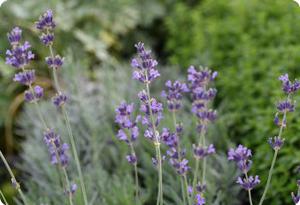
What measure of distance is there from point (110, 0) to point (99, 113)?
2.19 meters

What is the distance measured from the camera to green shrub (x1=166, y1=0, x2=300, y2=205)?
290 centimetres

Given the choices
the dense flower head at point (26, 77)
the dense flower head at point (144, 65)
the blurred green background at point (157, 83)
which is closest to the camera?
the dense flower head at point (144, 65)

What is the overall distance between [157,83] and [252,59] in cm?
98

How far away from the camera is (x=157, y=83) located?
441 centimetres

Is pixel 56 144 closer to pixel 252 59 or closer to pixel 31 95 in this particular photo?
pixel 31 95

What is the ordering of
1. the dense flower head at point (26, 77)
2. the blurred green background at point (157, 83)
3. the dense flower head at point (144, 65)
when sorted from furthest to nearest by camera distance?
the blurred green background at point (157, 83) < the dense flower head at point (26, 77) < the dense flower head at point (144, 65)

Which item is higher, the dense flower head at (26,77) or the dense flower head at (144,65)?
the dense flower head at (144,65)

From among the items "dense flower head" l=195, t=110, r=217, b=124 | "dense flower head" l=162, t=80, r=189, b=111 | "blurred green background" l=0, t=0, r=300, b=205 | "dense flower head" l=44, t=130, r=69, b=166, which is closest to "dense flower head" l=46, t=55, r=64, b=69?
"dense flower head" l=44, t=130, r=69, b=166

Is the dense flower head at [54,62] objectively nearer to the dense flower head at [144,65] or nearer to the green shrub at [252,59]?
the dense flower head at [144,65]

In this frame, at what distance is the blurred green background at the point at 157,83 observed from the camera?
2.85 metres

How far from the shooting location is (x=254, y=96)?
3582 mm

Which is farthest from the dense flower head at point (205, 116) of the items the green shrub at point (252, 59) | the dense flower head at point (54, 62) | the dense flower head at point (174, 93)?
the green shrub at point (252, 59)

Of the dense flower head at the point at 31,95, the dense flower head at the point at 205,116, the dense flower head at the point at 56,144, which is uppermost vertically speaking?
the dense flower head at the point at 205,116

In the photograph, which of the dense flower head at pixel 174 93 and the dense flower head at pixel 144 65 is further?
the dense flower head at pixel 174 93
